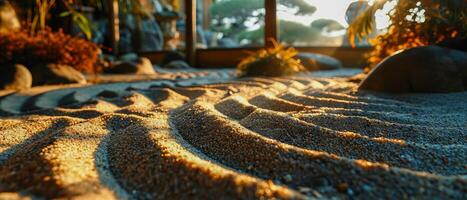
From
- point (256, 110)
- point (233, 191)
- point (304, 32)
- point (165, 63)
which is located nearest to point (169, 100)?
point (256, 110)

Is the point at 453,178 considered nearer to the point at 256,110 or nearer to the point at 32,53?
Answer: the point at 256,110

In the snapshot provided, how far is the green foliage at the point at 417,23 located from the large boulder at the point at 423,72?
472mm

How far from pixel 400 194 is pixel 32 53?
496 cm

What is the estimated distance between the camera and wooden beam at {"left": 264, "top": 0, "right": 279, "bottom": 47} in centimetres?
679

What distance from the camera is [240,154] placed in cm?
124

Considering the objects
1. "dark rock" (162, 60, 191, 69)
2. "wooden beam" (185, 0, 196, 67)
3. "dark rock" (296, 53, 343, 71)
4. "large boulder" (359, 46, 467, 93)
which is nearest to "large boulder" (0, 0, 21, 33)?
"dark rock" (162, 60, 191, 69)

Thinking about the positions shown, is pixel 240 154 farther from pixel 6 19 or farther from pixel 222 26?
pixel 222 26

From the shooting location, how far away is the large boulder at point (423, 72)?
2.82m

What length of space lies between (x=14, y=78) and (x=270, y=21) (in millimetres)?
4520

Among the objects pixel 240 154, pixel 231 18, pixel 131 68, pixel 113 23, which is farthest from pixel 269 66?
pixel 231 18

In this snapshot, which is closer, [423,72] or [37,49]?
[423,72]

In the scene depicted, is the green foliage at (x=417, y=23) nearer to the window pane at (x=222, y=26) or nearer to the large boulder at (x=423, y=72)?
the large boulder at (x=423, y=72)

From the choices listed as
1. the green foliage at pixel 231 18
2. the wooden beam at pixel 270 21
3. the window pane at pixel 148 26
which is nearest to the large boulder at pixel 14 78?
the wooden beam at pixel 270 21

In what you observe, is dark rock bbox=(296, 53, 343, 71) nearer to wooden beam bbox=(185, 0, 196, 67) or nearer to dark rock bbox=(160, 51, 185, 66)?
wooden beam bbox=(185, 0, 196, 67)
